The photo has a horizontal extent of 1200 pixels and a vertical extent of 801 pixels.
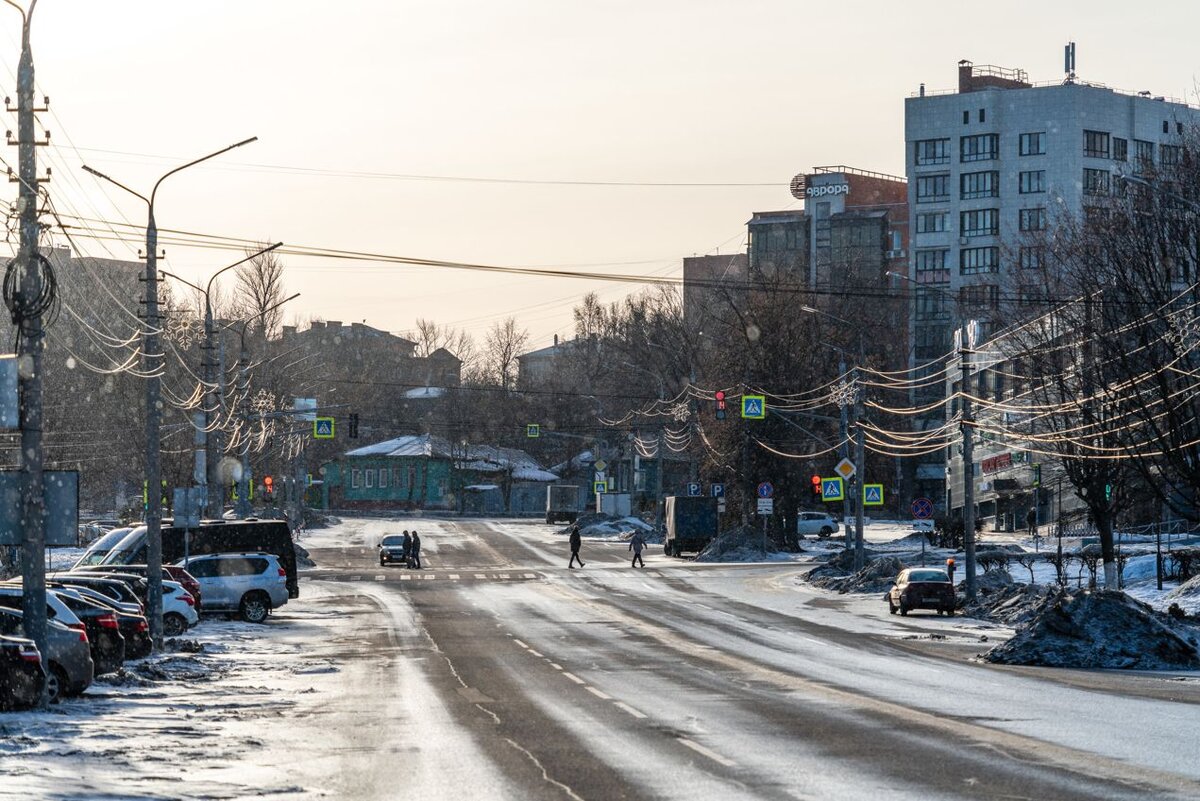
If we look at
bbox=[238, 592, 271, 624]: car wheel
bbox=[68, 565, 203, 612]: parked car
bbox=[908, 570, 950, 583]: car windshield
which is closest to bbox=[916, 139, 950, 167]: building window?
bbox=[908, 570, 950, 583]: car windshield

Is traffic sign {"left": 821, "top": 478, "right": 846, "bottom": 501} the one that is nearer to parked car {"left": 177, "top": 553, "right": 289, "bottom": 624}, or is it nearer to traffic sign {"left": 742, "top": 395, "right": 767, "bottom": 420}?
traffic sign {"left": 742, "top": 395, "right": 767, "bottom": 420}

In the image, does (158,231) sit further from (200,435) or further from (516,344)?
(516,344)

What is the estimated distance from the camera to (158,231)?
124ft

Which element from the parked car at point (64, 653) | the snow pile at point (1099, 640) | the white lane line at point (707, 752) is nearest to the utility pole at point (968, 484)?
the snow pile at point (1099, 640)

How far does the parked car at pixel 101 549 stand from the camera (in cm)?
4966

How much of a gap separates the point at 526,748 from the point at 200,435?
34461 mm

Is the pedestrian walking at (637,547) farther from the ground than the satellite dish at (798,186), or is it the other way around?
the satellite dish at (798,186)

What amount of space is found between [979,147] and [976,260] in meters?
9.81

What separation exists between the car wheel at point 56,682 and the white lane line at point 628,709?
7.30 metres

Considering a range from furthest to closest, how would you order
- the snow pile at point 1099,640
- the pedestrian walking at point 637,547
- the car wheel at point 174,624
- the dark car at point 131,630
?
1. the pedestrian walking at point 637,547
2. the car wheel at point 174,624
3. the snow pile at point 1099,640
4. the dark car at point 131,630

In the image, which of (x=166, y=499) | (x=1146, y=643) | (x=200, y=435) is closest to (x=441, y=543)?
(x=166, y=499)

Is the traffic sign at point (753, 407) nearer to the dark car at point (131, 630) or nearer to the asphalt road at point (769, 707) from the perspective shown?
the asphalt road at point (769, 707)

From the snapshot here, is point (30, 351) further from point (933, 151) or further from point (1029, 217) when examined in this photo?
point (933, 151)

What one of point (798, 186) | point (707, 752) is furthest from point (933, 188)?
point (707, 752)
